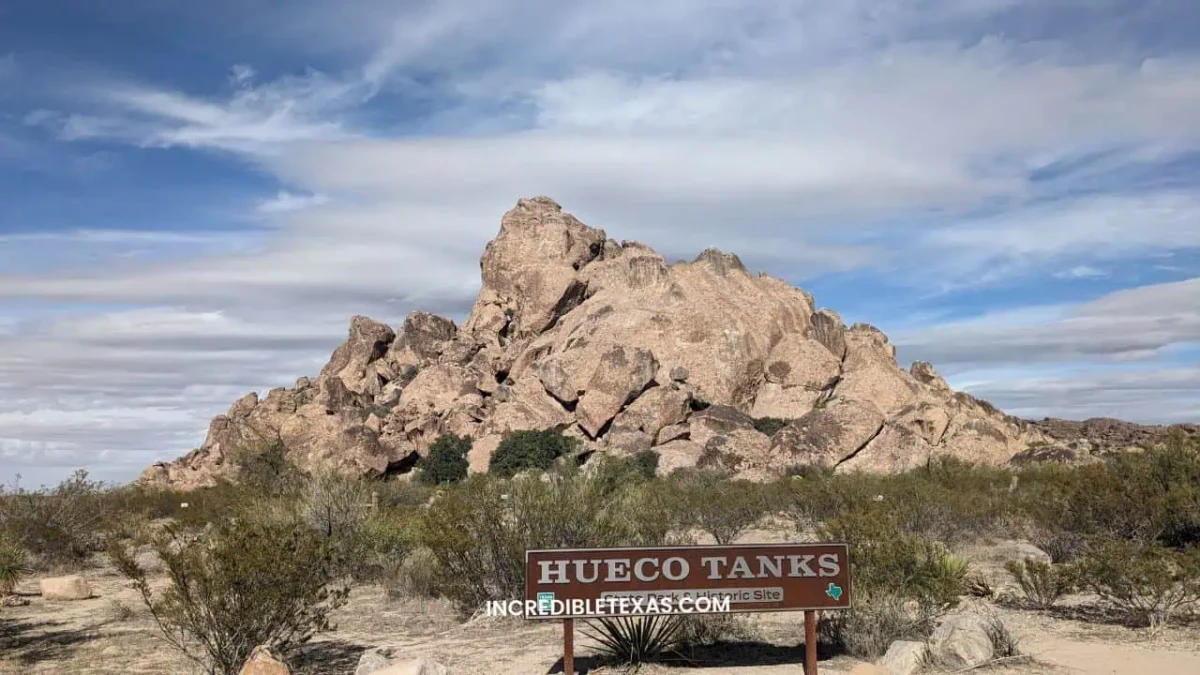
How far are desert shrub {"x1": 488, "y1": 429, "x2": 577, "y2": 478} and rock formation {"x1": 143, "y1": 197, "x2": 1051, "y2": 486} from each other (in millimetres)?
1259

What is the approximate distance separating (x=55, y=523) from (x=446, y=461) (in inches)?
1176

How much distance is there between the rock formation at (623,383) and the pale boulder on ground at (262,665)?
3660cm

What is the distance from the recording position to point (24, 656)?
41.5 feet

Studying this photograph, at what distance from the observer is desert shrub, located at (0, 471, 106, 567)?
74.9ft

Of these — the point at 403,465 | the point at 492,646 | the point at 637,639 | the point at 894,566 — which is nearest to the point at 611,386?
the point at 403,465

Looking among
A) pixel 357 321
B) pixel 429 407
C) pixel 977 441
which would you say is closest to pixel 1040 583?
pixel 977 441

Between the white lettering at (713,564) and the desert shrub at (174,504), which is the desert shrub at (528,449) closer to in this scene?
the desert shrub at (174,504)

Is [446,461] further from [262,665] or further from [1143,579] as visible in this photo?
[262,665]

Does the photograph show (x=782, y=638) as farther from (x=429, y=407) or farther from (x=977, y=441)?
(x=429, y=407)

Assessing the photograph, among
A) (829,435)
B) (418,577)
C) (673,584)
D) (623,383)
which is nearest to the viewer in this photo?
(673,584)

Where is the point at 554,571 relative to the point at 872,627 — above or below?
above

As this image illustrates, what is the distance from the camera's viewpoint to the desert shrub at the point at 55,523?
74.9 ft

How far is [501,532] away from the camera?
47.4 feet

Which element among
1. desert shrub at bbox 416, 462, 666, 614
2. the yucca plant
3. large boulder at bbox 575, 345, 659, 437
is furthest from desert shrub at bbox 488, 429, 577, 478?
the yucca plant
